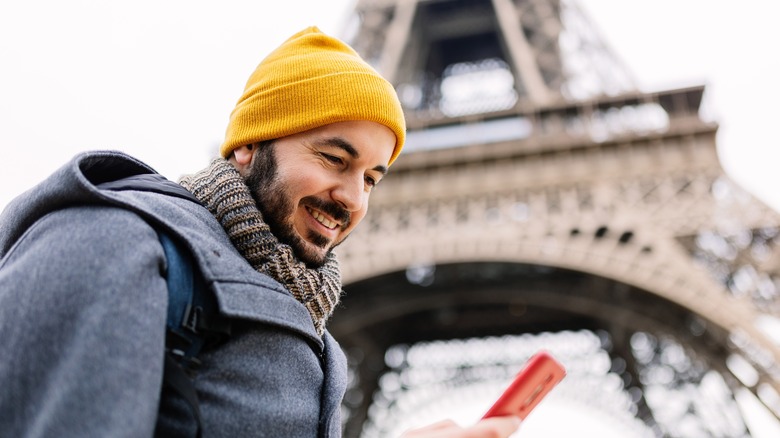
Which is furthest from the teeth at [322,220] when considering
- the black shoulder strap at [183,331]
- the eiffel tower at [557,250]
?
the eiffel tower at [557,250]

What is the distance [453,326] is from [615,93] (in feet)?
20.3

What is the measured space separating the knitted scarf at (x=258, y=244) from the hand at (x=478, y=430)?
32cm

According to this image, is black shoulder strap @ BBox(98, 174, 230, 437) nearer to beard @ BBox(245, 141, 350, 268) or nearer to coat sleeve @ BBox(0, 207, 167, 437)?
coat sleeve @ BBox(0, 207, 167, 437)

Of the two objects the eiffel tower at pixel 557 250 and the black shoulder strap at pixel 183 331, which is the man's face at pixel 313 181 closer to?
the black shoulder strap at pixel 183 331

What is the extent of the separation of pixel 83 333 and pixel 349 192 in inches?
27.5

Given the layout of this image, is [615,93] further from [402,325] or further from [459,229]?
[402,325]

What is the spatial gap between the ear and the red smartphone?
723 millimetres

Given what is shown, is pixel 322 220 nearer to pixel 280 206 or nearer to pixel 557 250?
pixel 280 206

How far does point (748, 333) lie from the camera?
301 inches

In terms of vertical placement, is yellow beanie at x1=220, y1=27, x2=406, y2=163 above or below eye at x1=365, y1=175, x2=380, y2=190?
above

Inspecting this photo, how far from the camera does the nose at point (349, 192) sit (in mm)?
1405

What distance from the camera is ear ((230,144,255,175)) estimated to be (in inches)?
57.5

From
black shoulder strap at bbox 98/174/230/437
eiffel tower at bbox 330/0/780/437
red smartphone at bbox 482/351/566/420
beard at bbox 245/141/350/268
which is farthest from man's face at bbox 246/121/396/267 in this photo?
eiffel tower at bbox 330/0/780/437

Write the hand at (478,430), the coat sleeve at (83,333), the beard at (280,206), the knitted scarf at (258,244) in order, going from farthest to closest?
1. the beard at (280,206)
2. the knitted scarf at (258,244)
3. the hand at (478,430)
4. the coat sleeve at (83,333)
